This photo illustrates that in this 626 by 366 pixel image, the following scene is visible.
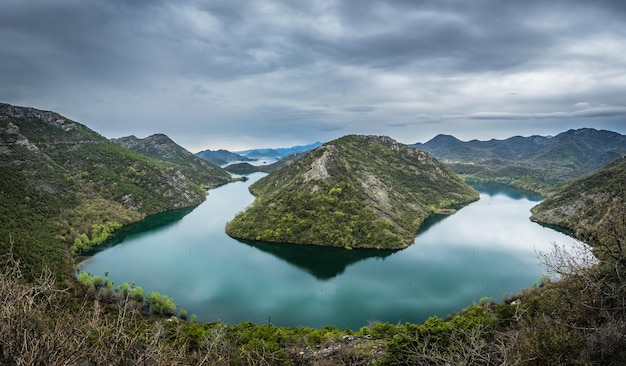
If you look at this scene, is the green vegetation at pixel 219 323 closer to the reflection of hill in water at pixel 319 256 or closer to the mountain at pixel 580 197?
the mountain at pixel 580 197

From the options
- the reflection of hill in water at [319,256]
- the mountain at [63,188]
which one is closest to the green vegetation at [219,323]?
the mountain at [63,188]

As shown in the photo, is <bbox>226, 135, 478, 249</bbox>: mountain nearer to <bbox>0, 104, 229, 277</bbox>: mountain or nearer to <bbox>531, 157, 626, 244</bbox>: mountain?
<bbox>531, 157, 626, 244</bbox>: mountain

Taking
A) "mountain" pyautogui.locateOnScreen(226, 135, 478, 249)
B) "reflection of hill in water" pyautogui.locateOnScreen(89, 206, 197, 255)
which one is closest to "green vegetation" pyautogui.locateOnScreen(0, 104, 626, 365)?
"mountain" pyautogui.locateOnScreen(226, 135, 478, 249)

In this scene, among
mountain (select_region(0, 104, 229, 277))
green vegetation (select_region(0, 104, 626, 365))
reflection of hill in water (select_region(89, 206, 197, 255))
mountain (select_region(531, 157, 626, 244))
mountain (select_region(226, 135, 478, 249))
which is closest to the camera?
green vegetation (select_region(0, 104, 626, 365))

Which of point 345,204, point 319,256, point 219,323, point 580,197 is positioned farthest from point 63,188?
point 580,197

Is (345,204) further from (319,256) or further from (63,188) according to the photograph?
(63,188)

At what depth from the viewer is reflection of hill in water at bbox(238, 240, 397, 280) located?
72562mm

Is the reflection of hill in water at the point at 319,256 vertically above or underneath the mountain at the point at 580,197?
underneath

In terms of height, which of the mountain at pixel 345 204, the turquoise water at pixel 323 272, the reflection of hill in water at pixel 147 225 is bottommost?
the turquoise water at pixel 323 272

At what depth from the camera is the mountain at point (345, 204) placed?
90.5 meters

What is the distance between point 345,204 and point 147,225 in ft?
221

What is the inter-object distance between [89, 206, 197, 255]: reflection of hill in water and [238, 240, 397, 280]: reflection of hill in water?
35985 millimetres

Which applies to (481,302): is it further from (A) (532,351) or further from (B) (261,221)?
(B) (261,221)

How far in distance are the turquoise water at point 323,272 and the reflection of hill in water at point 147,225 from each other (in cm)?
81
